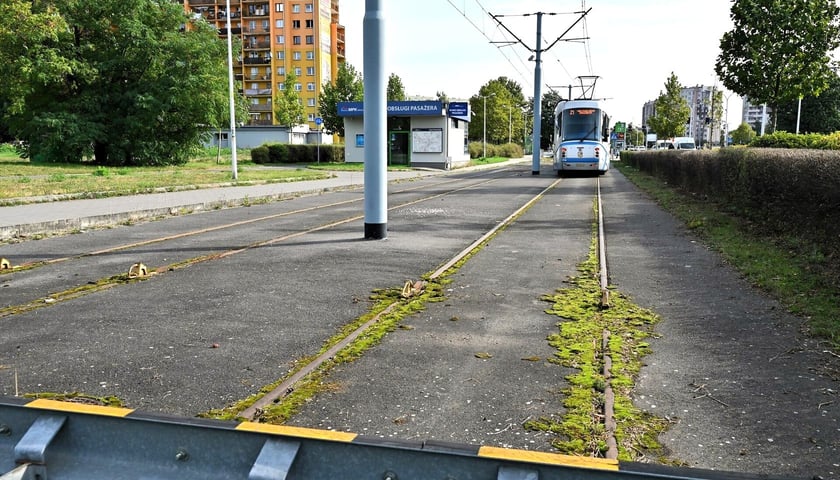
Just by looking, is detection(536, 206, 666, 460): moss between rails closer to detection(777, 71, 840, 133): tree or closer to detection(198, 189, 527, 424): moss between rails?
detection(198, 189, 527, 424): moss between rails

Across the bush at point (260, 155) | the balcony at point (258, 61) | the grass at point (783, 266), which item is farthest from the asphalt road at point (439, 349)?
the balcony at point (258, 61)

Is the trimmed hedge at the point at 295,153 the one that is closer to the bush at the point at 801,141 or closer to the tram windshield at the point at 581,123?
the tram windshield at the point at 581,123

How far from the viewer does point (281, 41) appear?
349 feet

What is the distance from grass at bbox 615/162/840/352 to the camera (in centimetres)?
590

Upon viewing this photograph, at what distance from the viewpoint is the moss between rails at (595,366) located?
3365mm

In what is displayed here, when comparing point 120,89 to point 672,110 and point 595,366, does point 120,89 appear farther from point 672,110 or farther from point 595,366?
point 672,110

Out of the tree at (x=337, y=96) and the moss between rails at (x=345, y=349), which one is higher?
the tree at (x=337, y=96)

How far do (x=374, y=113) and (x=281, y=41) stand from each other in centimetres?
10227

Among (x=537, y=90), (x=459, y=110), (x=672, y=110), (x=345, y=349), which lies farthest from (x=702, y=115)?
(x=345, y=349)

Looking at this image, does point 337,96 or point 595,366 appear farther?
point 337,96

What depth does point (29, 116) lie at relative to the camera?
3800 cm

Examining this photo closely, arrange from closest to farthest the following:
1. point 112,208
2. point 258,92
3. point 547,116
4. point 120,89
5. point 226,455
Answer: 1. point 226,455
2. point 112,208
3. point 120,89
4. point 258,92
5. point 547,116

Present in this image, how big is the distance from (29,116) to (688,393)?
137ft

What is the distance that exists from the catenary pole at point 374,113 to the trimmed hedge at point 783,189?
19.2 feet
